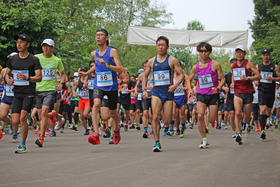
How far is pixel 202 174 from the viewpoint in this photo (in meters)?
5.51

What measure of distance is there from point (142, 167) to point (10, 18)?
15033 mm

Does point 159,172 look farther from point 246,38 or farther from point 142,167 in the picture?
point 246,38

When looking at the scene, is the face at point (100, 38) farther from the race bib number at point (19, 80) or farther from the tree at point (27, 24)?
the tree at point (27, 24)

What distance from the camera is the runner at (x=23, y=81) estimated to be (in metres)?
8.21

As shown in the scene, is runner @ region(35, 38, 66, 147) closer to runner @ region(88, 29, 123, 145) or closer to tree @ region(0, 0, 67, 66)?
runner @ region(88, 29, 123, 145)

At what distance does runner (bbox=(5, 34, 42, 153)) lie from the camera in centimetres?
821

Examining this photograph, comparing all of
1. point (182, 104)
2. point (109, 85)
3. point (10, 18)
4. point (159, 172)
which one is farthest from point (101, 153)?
point (10, 18)

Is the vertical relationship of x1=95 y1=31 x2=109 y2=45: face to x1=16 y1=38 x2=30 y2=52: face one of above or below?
above

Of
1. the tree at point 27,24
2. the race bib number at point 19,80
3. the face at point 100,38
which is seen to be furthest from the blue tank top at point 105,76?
the tree at point 27,24

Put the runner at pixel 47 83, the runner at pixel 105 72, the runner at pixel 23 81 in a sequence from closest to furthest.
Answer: the runner at pixel 23 81, the runner at pixel 105 72, the runner at pixel 47 83

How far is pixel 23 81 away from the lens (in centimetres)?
836

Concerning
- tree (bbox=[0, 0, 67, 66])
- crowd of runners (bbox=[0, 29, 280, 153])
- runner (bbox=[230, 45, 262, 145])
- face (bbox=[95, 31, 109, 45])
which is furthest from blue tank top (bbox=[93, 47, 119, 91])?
tree (bbox=[0, 0, 67, 66])

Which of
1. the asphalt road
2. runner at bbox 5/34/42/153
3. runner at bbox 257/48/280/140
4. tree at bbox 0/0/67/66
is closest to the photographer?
the asphalt road

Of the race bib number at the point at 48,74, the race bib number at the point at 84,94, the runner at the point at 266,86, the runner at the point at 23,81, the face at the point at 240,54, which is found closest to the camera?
the runner at the point at 23,81
